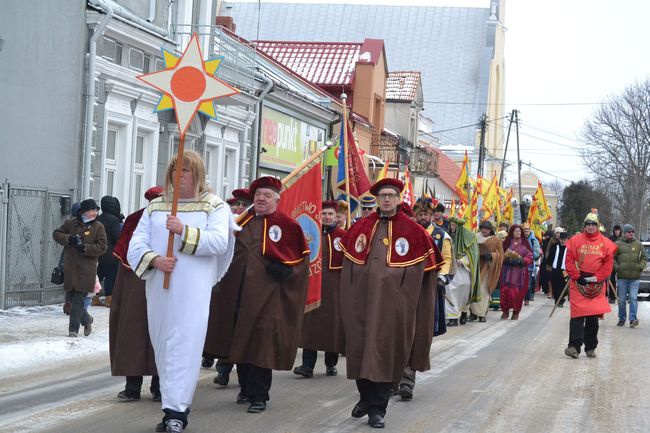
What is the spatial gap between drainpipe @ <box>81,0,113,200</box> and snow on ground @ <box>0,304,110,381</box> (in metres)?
3.03

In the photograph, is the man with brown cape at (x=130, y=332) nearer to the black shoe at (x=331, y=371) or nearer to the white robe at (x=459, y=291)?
the black shoe at (x=331, y=371)

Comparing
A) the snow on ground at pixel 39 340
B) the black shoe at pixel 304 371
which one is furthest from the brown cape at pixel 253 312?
the snow on ground at pixel 39 340

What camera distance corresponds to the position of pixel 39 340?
13.2 meters

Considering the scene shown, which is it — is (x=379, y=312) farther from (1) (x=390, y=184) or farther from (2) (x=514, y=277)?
(2) (x=514, y=277)

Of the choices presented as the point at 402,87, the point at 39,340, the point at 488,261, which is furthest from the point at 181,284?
the point at 402,87

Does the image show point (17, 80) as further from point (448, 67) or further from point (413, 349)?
point (448, 67)

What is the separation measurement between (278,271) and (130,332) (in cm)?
124

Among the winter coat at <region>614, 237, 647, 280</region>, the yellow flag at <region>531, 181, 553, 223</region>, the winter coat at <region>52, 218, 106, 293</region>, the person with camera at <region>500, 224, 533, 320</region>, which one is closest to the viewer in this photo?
the winter coat at <region>52, 218, 106, 293</region>

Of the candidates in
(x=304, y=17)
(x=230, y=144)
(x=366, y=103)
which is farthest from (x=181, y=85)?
(x=304, y=17)

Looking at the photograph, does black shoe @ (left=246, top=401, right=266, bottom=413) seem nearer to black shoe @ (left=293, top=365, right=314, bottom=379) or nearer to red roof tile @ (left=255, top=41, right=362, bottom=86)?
black shoe @ (left=293, top=365, right=314, bottom=379)

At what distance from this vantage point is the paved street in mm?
8828

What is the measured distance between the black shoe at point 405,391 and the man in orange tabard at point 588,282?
4.61 metres

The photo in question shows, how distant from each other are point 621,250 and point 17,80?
10.5 meters

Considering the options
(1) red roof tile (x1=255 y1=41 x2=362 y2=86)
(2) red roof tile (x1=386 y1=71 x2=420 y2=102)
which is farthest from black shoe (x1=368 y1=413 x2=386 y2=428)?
(2) red roof tile (x1=386 y1=71 x2=420 y2=102)
